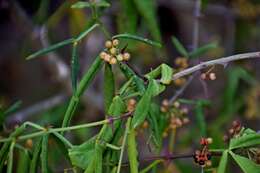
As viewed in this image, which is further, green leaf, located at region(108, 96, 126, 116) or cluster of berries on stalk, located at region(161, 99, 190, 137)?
cluster of berries on stalk, located at region(161, 99, 190, 137)

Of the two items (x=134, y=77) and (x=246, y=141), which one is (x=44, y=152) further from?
(x=246, y=141)

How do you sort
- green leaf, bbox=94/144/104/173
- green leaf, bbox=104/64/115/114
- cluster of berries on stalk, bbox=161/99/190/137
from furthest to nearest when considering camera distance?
cluster of berries on stalk, bbox=161/99/190/137, green leaf, bbox=104/64/115/114, green leaf, bbox=94/144/104/173

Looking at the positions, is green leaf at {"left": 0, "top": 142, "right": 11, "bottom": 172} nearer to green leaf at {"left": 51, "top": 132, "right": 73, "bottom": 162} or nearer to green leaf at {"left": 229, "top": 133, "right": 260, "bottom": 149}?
green leaf at {"left": 51, "top": 132, "right": 73, "bottom": 162}

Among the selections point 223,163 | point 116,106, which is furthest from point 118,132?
point 223,163

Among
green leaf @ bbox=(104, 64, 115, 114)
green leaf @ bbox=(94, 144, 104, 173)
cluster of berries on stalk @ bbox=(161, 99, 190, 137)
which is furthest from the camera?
cluster of berries on stalk @ bbox=(161, 99, 190, 137)

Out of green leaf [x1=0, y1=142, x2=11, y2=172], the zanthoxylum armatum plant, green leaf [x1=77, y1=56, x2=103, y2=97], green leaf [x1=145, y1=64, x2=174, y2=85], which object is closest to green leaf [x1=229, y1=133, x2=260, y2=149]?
the zanthoxylum armatum plant

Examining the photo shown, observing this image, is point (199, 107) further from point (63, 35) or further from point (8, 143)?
point (63, 35)

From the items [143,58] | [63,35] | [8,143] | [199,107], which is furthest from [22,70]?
[8,143]
